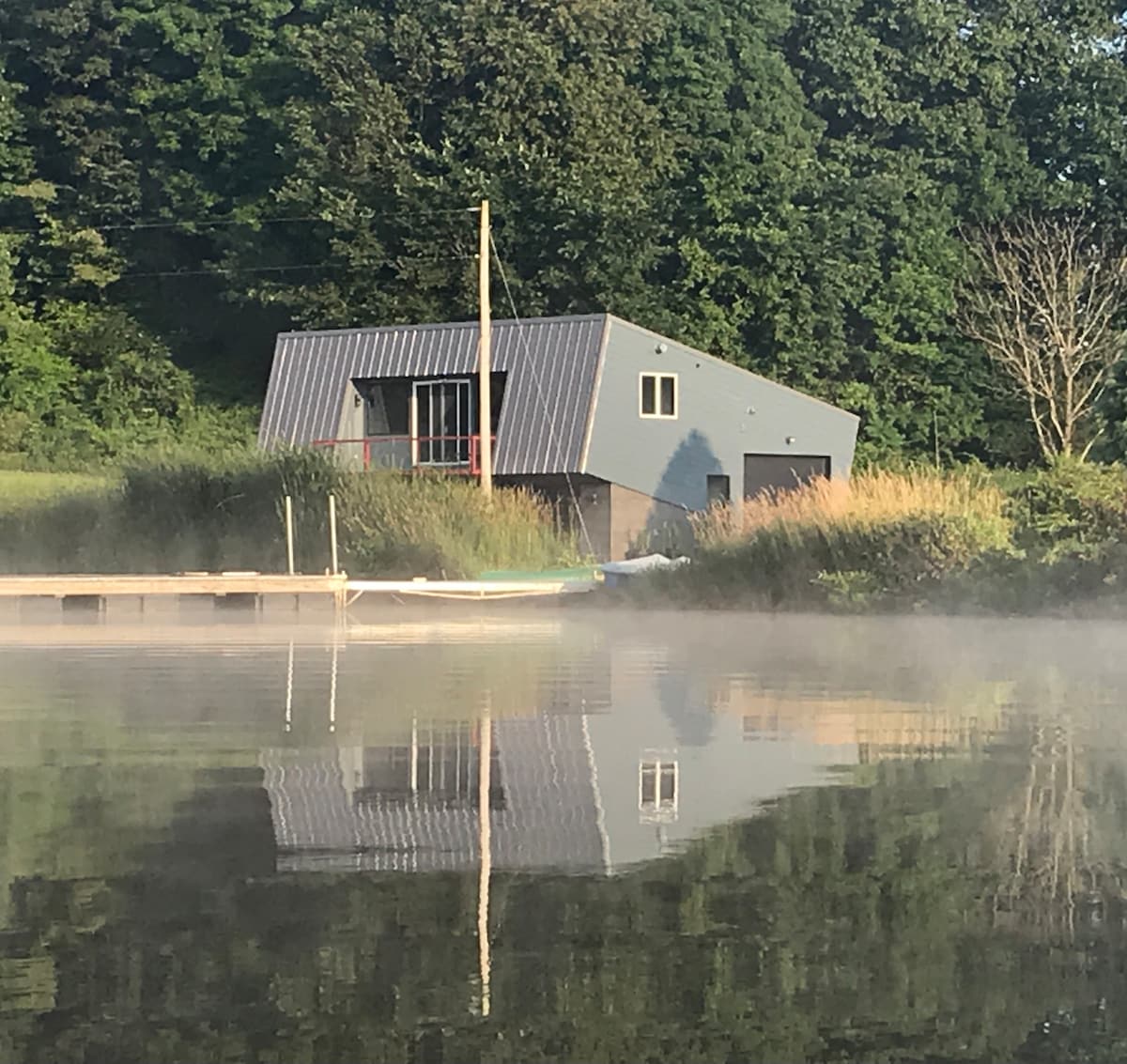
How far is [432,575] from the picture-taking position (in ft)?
130

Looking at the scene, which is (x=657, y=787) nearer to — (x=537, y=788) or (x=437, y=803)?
(x=537, y=788)

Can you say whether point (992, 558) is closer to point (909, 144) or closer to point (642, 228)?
point (642, 228)

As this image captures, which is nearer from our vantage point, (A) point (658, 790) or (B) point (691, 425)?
(A) point (658, 790)

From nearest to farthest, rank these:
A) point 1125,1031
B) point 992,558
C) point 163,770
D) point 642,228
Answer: point 1125,1031 < point 163,770 < point 992,558 < point 642,228

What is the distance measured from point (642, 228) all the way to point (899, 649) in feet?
143

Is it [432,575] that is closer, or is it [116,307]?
[432,575]

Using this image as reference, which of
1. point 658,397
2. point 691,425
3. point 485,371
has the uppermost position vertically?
point 485,371

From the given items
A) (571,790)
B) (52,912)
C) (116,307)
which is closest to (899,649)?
(571,790)

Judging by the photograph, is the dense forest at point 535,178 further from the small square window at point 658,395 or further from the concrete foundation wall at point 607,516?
the concrete foundation wall at point 607,516

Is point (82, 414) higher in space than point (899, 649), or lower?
higher

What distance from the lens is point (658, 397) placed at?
49.6 meters

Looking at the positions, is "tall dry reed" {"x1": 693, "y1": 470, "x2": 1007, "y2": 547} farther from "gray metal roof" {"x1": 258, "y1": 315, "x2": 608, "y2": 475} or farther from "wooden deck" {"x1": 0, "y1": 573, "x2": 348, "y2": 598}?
"gray metal roof" {"x1": 258, "y1": 315, "x2": 608, "y2": 475}

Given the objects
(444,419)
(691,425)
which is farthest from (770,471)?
(444,419)

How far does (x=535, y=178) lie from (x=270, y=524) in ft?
83.7
